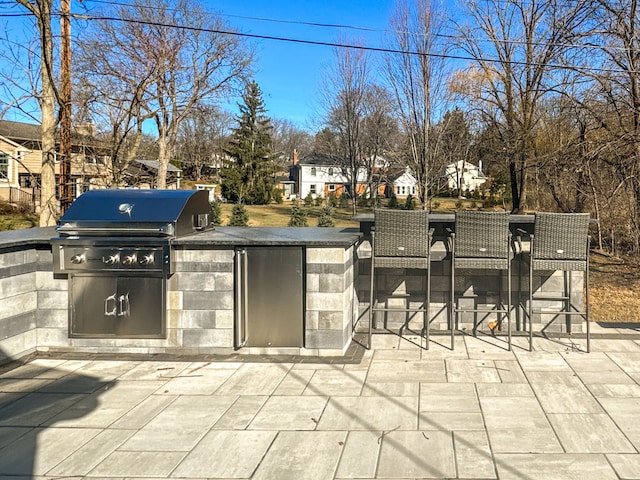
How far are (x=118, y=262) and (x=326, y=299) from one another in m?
1.89

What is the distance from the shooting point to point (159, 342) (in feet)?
15.6

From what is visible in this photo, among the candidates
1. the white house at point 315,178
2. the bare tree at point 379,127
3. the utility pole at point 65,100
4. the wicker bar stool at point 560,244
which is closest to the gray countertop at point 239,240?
the wicker bar stool at point 560,244

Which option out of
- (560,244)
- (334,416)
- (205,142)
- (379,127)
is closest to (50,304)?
Answer: (334,416)

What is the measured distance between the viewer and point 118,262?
4523mm

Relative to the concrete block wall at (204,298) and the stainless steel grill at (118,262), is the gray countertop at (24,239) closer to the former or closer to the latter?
the stainless steel grill at (118,262)

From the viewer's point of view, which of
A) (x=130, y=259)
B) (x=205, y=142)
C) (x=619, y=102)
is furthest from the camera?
(x=205, y=142)

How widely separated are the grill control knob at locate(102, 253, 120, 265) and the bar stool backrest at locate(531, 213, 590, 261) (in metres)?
3.80

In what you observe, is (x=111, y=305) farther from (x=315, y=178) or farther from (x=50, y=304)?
(x=315, y=178)

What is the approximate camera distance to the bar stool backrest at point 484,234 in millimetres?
4801

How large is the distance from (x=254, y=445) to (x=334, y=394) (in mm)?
959

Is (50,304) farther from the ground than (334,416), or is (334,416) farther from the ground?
(50,304)

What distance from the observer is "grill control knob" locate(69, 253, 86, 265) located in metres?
4.55

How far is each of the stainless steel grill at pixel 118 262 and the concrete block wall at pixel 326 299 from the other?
1.31m

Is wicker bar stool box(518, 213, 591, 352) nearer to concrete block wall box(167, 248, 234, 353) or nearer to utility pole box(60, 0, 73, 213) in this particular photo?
concrete block wall box(167, 248, 234, 353)
